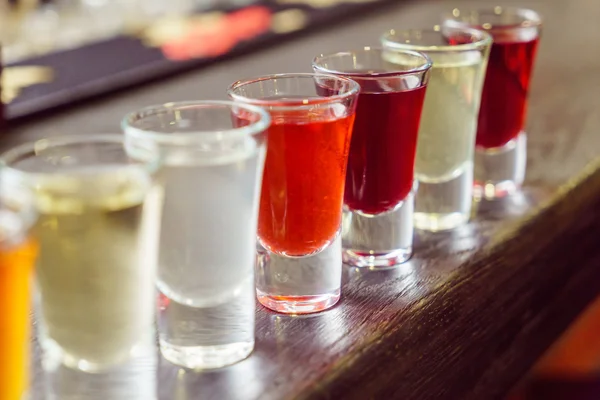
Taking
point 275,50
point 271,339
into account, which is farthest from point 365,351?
point 275,50

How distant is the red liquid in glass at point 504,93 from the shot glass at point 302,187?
384 millimetres

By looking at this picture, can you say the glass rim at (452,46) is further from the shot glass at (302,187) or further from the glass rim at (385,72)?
the shot glass at (302,187)

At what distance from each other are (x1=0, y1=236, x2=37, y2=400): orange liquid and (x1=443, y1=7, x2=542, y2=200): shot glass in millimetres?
728

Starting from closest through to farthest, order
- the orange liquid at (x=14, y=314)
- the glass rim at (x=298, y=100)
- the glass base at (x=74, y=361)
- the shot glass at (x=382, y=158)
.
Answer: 1. the orange liquid at (x=14, y=314)
2. the glass base at (x=74, y=361)
3. the glass rim at (x=298, y=100)
4. the shot glass at (x=382, y=158)

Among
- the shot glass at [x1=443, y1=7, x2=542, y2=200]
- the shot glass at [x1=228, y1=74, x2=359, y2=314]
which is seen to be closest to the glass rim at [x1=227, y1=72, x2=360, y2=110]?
the shot glass at [x1=228, y1=74, x2=359, y2=314]

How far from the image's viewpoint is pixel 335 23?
281cm

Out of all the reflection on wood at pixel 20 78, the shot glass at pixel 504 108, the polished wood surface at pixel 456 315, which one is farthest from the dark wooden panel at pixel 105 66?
the shot glass at pixel 504 108

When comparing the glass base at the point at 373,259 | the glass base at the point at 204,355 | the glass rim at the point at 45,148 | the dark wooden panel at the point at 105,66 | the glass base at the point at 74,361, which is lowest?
the dark wooden panel at the point at 105,66

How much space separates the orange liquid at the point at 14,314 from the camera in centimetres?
57

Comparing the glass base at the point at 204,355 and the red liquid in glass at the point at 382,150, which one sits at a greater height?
the red liquid in glass at the point at 382,150

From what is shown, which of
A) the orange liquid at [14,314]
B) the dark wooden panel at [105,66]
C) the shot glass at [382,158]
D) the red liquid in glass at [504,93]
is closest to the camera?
the orange liquid at [14,314]

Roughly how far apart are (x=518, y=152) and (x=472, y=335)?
37 centimetres

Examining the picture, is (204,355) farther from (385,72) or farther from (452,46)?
(452,46)

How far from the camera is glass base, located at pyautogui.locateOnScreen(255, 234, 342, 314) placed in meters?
0.85
